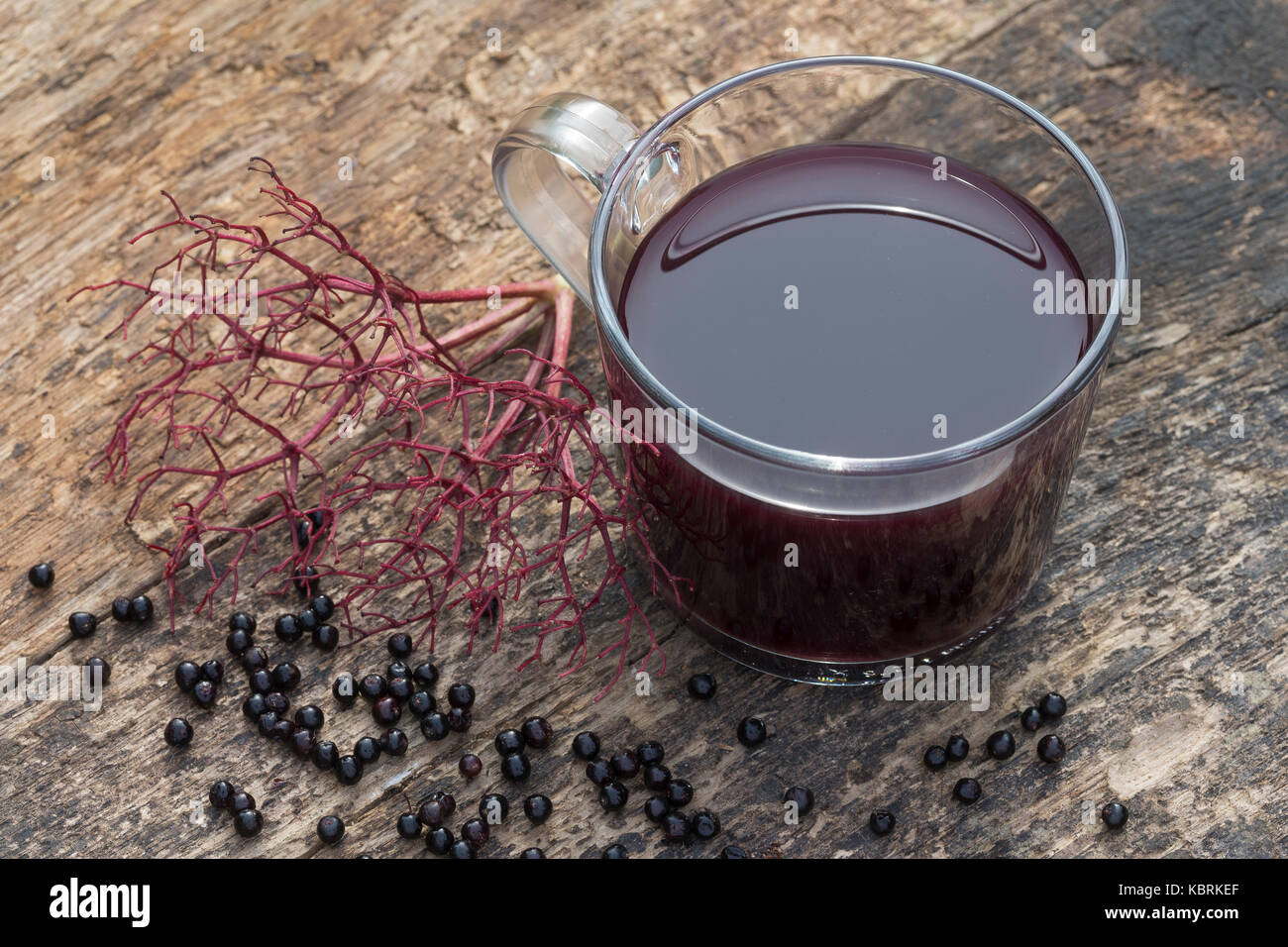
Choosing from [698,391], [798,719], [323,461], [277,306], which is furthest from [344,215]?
[798,719]

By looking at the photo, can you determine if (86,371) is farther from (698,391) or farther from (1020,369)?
(1020,369)

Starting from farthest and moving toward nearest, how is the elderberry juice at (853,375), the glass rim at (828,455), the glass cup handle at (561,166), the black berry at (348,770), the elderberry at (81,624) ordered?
the elderberry at (81,624)
the black berry at (348,770)
the glass cup handle at (561,166)
the elderberry juice at (853,375)
the glass rim at (828,455)

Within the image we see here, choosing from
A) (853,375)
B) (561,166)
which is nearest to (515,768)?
(853,375)

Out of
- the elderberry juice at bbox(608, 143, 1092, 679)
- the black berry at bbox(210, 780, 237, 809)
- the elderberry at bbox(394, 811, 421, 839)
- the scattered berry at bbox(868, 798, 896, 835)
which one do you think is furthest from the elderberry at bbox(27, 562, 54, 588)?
the scattered berry at bbox(868, 798, 896, 835)

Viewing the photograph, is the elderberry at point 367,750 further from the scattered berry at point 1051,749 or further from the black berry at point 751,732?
the scattered berry at point 1051,749

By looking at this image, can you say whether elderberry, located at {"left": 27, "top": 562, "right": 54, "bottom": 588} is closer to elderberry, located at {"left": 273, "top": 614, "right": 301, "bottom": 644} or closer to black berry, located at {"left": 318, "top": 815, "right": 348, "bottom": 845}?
elderberry, located at {"left": 273, "top": 614, "right": 301, "bottom": 644}

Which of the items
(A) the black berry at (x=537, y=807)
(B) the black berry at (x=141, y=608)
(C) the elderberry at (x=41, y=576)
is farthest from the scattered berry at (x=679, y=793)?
(C) the elderberry at (x=41, y=576)
